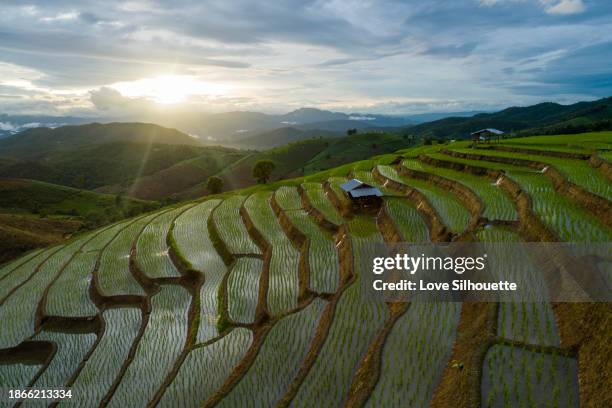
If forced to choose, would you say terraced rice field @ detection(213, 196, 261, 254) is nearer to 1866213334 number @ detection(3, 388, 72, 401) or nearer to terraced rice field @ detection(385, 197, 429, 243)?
terraced rice field @ detection(385, 197, 429, 243)

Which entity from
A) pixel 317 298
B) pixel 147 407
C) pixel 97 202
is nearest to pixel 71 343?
pixel 147 407

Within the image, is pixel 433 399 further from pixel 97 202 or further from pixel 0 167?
pixel 0 167

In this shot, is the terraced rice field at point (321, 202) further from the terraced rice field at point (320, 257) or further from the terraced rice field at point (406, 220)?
the terraced rice field at point (406, 220)

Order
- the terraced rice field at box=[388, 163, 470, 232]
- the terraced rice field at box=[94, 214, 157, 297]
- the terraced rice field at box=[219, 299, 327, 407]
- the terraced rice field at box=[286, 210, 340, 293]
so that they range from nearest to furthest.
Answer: the terraced rice field at box=[219, 299, 327, 407] < the terraced rice field at box=[286, 210, 340, 293] < the terraced rice field at box=[388, 163, 470, 232] < the terraced rice field at box=[94, 214, 157, 297]

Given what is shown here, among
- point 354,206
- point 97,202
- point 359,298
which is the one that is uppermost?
point 354,206

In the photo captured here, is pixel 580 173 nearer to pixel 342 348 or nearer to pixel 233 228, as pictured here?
pixel 342 348

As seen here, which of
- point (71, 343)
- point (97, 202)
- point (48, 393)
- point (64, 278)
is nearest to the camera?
point (48, 393)

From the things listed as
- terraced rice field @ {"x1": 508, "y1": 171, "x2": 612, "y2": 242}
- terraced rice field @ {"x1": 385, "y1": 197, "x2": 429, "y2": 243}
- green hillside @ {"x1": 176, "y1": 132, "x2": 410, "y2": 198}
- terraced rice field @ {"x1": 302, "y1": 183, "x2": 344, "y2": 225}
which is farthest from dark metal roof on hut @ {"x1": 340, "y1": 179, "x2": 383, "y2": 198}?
green hillside @ {"x1": 176, "y1": 132, "x2": 410, "y2": 198}

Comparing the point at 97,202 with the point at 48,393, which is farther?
the point at 97,202
